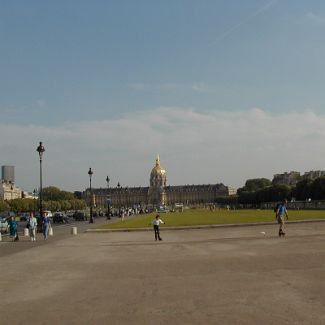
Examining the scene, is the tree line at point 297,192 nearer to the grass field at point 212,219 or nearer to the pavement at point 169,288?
the grass field at point 212,219

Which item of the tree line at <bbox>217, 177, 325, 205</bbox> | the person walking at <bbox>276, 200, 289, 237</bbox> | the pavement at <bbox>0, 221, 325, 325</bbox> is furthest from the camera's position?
the tree line at <bbox>217, 177, 325, 205</bbox>

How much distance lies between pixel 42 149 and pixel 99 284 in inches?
1252

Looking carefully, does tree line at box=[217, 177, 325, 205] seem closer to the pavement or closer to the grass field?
the grass field

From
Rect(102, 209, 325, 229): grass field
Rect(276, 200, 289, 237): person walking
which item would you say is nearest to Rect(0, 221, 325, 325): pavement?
Rect(276, 200, 289, 237): person walking

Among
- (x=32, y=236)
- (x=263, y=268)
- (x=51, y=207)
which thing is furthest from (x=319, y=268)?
(x=51, y=207)

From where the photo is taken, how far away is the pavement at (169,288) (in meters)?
9.41

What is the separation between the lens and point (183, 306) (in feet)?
33.4

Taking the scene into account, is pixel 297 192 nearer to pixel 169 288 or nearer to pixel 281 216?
pixel 281 216

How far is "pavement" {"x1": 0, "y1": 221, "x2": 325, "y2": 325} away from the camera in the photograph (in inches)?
370

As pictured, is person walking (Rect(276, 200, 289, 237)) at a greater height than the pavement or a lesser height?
greater

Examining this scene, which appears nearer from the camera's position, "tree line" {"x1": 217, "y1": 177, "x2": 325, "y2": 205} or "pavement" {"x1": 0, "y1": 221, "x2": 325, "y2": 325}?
"pavement" {"x1": 0, "y1": 221, "x2": 325, "y2": 325}

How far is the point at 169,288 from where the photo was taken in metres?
12.3

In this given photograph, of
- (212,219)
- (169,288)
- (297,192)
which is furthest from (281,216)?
(297,192)

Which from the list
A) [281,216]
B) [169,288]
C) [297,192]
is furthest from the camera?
[297,192]
